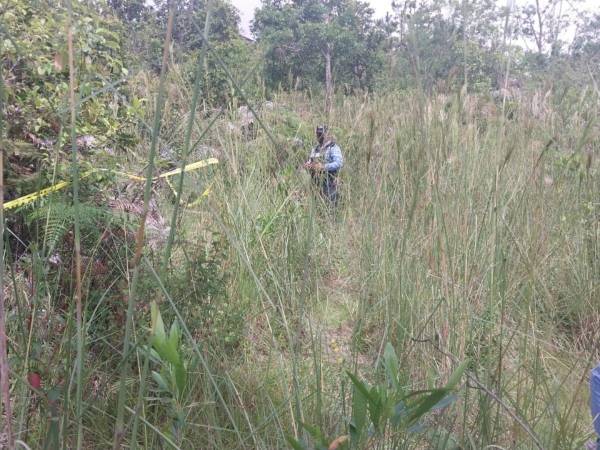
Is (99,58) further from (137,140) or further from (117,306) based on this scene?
(117,306)

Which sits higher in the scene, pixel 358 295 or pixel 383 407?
pixel 383 407

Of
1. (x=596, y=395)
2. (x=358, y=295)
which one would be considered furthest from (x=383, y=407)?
(x=358, y=295)

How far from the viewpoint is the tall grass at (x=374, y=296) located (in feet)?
3.64

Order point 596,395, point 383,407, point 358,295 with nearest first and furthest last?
point 383,407 → point 596,395 → point 358,295

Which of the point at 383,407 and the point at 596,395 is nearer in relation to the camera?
the point at 383,407

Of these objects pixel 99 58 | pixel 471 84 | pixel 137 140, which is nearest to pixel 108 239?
pixel 137 140

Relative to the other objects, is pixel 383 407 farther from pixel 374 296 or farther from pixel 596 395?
pixel 374 296

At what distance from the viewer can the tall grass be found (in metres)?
1.11

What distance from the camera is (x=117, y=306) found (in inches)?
72.0

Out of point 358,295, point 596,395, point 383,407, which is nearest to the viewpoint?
point 383,407

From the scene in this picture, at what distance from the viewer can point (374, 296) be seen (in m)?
1.93

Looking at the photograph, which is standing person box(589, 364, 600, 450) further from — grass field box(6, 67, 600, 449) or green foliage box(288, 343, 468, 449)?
green foliage box(288, 343, 468, 449)

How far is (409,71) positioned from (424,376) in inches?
31.1

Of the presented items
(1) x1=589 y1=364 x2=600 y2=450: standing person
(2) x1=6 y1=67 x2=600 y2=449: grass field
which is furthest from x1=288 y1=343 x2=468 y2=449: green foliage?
(1) x1=589 y1=364 x2=600 y2=450: standing person
